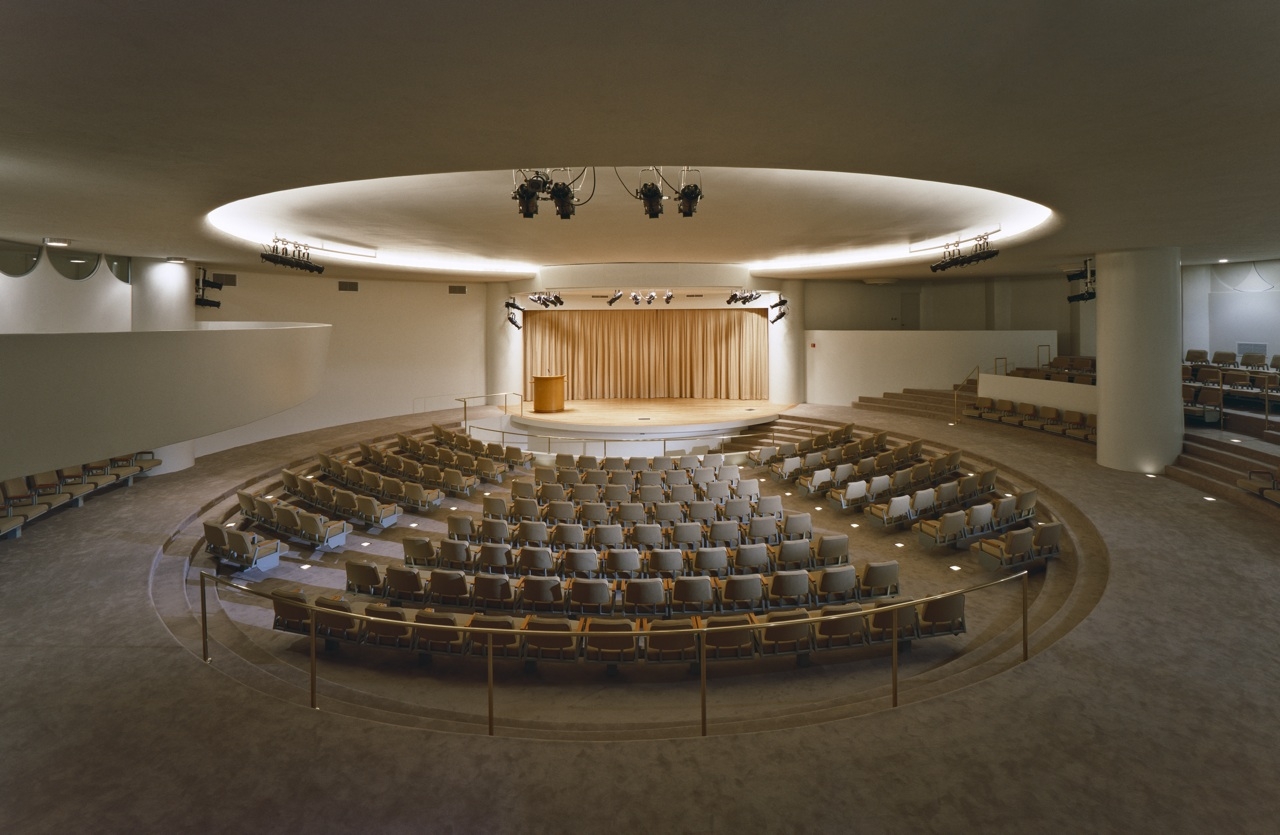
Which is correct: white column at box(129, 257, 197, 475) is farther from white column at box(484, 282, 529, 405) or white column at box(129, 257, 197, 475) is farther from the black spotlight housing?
the black spotlight housing

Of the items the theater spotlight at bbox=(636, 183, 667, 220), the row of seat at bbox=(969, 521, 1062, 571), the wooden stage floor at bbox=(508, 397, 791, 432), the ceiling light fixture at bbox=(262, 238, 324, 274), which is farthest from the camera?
the wooden stage floor at bbox=(508, 397, 791, 432)

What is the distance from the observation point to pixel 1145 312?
12578mm

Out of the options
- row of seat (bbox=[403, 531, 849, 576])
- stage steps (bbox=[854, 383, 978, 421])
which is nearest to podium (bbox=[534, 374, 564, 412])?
stage steps (bbox=[854, 383, 978, 421])

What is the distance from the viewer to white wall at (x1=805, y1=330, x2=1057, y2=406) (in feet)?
69.4

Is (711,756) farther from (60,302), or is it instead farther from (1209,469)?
(60,302)

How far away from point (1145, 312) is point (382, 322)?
18.9 metres

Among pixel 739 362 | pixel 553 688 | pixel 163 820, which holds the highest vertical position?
pixel 739 362

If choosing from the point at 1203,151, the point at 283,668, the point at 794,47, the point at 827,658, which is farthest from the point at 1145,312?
the point at 283,668

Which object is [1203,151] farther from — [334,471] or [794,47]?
[334,471]

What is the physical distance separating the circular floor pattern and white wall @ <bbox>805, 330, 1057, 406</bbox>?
1240cm

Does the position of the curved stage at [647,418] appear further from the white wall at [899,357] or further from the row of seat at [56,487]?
the row of seat at [56,487]

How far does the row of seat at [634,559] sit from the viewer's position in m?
8.92

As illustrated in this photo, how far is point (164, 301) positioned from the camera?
15227mm

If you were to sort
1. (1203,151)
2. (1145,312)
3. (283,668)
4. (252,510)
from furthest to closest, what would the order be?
1. (1145,312)
2. (252,510)
3. (283,668)
4. (1203,151)
